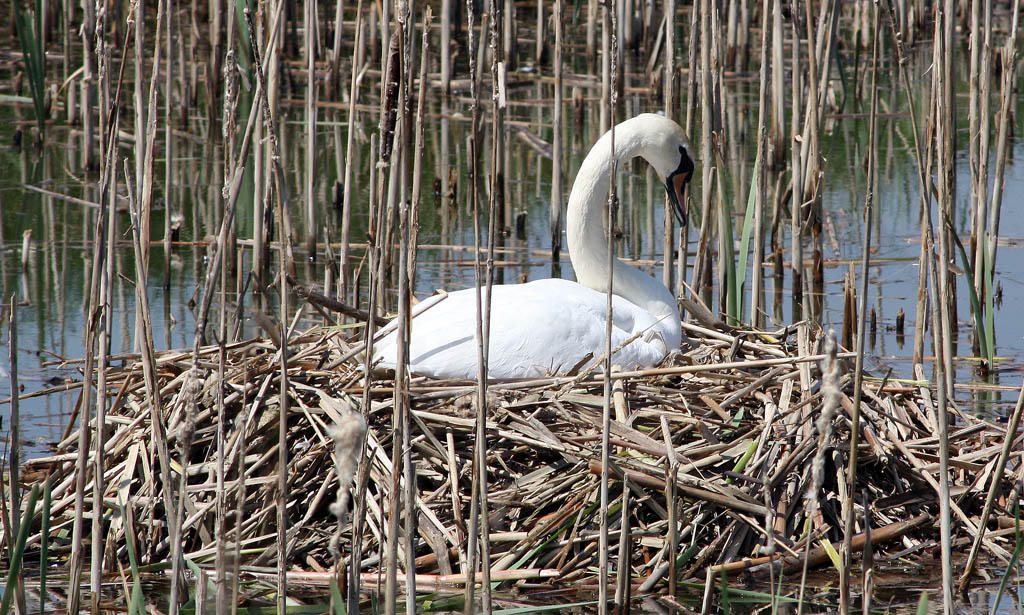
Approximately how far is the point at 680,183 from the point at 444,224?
293 centimetres

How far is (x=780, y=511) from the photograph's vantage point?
375cm

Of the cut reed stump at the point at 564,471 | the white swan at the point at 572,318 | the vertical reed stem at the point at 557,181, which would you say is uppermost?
the vertical reed stem at the point at 557,181

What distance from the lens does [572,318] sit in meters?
4.27

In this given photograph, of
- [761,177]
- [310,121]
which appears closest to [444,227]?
[310,121]

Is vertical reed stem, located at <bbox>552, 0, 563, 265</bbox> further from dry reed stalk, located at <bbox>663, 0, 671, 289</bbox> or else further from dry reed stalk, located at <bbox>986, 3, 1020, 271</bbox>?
dry reed stalk, located at <bbox>986, 3, 1020, 271</bbox>

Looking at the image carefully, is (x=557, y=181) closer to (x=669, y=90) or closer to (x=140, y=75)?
(x=669, y=90)

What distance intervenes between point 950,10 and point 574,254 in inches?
64.4

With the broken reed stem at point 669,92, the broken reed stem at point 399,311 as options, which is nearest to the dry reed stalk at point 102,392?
the broken reed stem at point 399,311

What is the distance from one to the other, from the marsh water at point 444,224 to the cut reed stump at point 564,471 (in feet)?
1.60

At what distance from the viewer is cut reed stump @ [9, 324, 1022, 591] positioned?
12.0 feet

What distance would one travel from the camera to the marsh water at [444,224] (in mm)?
5613

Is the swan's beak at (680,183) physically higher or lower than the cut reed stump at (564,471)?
higher

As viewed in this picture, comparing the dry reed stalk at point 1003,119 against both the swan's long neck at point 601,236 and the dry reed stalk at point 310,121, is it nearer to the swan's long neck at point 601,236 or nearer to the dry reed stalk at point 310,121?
the swan's long neck at point 601,236

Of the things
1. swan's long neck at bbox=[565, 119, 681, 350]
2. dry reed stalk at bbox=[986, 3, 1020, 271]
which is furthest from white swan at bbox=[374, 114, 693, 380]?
dry reed stalk at bbox=[986, 3, 1020, 271]
